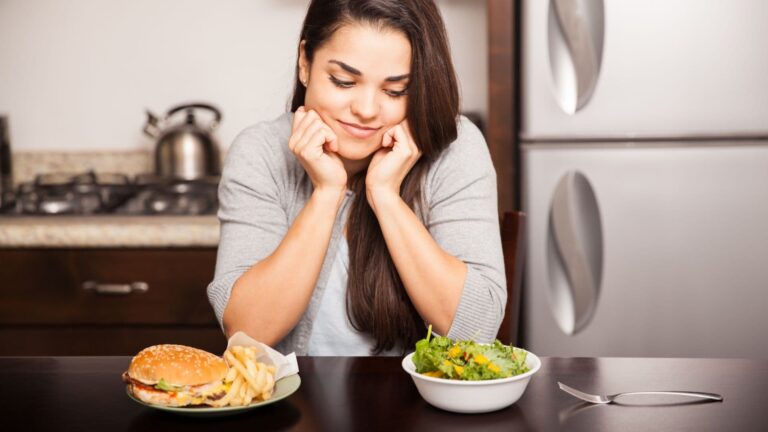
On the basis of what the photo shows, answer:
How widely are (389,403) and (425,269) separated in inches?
15.5

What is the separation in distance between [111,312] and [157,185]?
1.53 feet

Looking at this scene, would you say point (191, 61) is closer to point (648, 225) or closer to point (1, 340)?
point (1, 340)

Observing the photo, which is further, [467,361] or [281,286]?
[281,286]

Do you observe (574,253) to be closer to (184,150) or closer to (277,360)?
(184,150)

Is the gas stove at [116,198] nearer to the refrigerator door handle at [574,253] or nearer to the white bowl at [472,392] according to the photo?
the refrigerator door handle at [574,253]

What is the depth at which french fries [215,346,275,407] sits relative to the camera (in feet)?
3.20

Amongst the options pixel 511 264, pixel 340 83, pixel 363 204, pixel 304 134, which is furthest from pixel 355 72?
pixel 511 264

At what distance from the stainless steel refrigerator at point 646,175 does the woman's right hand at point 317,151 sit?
0.86m

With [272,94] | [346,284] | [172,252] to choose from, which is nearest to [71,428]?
[346,284]

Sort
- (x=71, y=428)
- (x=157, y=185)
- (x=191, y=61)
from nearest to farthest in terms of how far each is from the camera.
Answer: (x=71, y=428) < (x=157, y=185) < (x=191, y=61)

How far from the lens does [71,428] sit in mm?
953

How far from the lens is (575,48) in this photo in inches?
85.3

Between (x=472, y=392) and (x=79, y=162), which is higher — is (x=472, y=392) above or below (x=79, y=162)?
below

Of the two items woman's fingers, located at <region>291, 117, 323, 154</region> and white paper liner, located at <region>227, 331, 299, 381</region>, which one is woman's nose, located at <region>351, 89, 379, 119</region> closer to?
woman's fingers, located at <region>291, 117, 323, 154</region>
